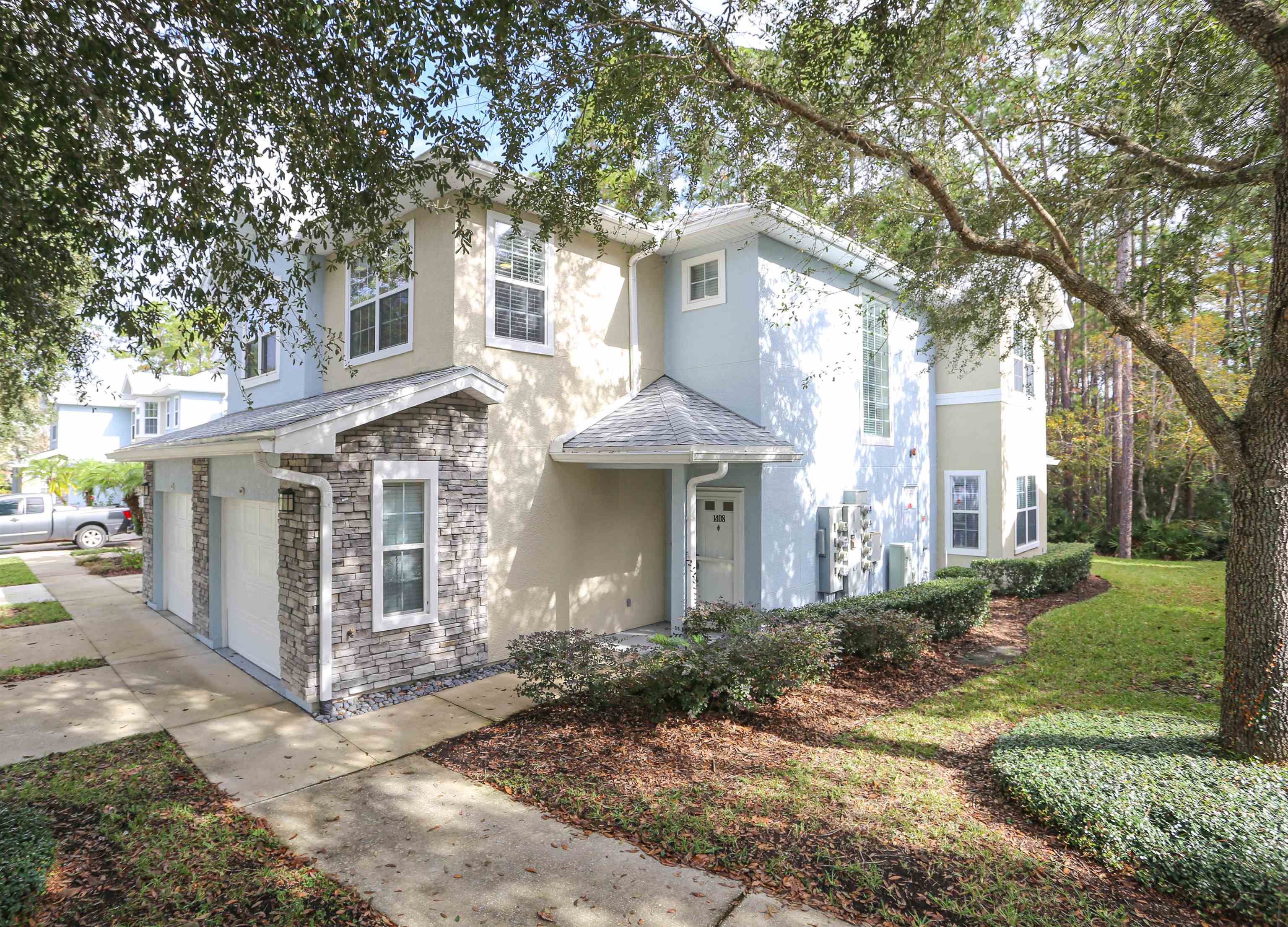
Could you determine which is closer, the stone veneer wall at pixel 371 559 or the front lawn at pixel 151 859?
the front lawn at pixel 151 859

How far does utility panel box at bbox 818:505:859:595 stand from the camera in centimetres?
1064

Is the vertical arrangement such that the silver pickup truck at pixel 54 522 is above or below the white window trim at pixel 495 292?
below

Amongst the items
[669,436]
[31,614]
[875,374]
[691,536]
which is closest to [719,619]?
[691,536]

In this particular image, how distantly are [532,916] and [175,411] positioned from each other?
26566 mm

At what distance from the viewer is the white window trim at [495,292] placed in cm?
833

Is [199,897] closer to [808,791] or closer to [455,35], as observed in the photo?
[808,791]

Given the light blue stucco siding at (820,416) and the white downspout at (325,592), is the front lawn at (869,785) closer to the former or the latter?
the white downspout at (325,592)

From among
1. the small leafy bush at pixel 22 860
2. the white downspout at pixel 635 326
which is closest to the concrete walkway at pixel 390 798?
the small leafy bush at pixel 22 860

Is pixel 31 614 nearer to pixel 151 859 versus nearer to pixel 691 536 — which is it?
pixel 151 859

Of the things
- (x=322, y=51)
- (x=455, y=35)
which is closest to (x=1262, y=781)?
(x=455, y=35)

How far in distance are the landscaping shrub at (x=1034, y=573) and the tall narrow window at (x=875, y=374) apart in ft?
10.8

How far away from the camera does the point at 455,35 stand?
470cm

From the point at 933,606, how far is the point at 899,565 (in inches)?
137

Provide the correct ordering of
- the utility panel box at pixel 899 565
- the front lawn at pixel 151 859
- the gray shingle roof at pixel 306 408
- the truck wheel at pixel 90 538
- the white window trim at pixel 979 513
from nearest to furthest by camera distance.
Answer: the front lawn at pixel 151 859, the gray shingle roof at pixel 306 408, the utility panel box at pixel 899 565, the white window trim at pixel 979 513, the truck wheel at pixel 90 538
